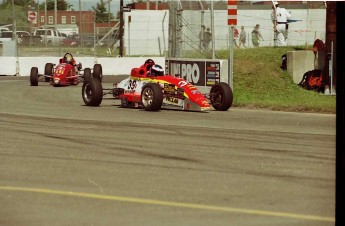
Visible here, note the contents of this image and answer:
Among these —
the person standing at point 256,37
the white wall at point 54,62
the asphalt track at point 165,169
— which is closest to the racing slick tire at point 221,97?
the asphalt track at point 165,169

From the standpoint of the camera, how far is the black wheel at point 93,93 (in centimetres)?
1792

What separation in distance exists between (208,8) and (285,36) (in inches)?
277

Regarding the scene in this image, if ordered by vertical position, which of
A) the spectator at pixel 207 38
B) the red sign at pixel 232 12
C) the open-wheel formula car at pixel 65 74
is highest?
the red sign at pixel 232 12

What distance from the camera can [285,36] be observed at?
93.5 feet

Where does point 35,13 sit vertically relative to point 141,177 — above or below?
above

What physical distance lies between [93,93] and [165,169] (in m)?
9.19

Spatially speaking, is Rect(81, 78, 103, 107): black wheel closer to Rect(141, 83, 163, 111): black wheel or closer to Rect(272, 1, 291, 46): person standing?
Rect(141, 83, 163, 111): black wheel

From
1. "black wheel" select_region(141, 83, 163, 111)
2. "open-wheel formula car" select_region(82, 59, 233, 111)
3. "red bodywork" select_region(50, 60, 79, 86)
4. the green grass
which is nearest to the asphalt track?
"black wheel" select_region(141, 83, 163, 111)

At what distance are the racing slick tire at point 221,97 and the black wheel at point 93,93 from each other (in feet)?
8.11

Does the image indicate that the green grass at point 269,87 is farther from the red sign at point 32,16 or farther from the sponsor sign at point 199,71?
the red sign at point 32,16

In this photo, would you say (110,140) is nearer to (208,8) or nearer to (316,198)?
(316,198)

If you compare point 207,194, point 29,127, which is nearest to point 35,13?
point 29,127

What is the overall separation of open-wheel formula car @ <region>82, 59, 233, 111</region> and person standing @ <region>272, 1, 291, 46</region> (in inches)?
370

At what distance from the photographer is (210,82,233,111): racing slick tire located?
17.1 m
